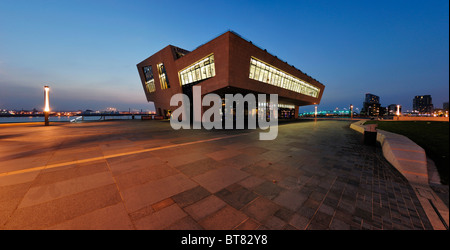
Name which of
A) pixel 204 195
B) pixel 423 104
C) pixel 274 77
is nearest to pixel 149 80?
pixel 274 77

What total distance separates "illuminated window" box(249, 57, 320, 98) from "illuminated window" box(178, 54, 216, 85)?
640 cm

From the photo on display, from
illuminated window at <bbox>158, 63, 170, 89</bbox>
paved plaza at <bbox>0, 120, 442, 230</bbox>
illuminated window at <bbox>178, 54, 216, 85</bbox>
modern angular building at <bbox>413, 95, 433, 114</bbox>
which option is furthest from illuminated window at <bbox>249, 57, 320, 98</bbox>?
modern angular building at <bbox>413, 95, 433, 114</bbox>

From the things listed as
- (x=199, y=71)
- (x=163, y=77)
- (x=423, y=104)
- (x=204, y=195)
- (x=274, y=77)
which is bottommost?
(x=204, y=195)

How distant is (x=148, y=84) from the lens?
4066 cm

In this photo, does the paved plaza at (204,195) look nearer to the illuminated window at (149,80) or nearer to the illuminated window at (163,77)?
the illuminated window at (163,77)

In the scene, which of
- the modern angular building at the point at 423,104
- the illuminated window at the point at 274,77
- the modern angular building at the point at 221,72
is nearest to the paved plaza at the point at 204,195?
the modern angular building at the point at 221,72

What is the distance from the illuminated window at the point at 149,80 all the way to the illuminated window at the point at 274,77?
27.5 meters

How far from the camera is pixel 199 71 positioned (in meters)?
25.2

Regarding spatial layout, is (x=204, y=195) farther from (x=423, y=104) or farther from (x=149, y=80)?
(x=423, y=104)

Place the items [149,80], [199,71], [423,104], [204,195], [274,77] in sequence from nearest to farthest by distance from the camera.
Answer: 1. [204,195]
2. [199,71]
3. [274,77]
4. [149,80]
5. [423,104]

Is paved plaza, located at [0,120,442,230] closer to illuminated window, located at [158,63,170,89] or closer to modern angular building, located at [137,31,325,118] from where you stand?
modern angular building, located at [137,31,325,118]

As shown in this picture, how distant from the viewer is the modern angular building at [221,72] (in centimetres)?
2048

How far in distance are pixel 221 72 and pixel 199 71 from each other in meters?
6.07
